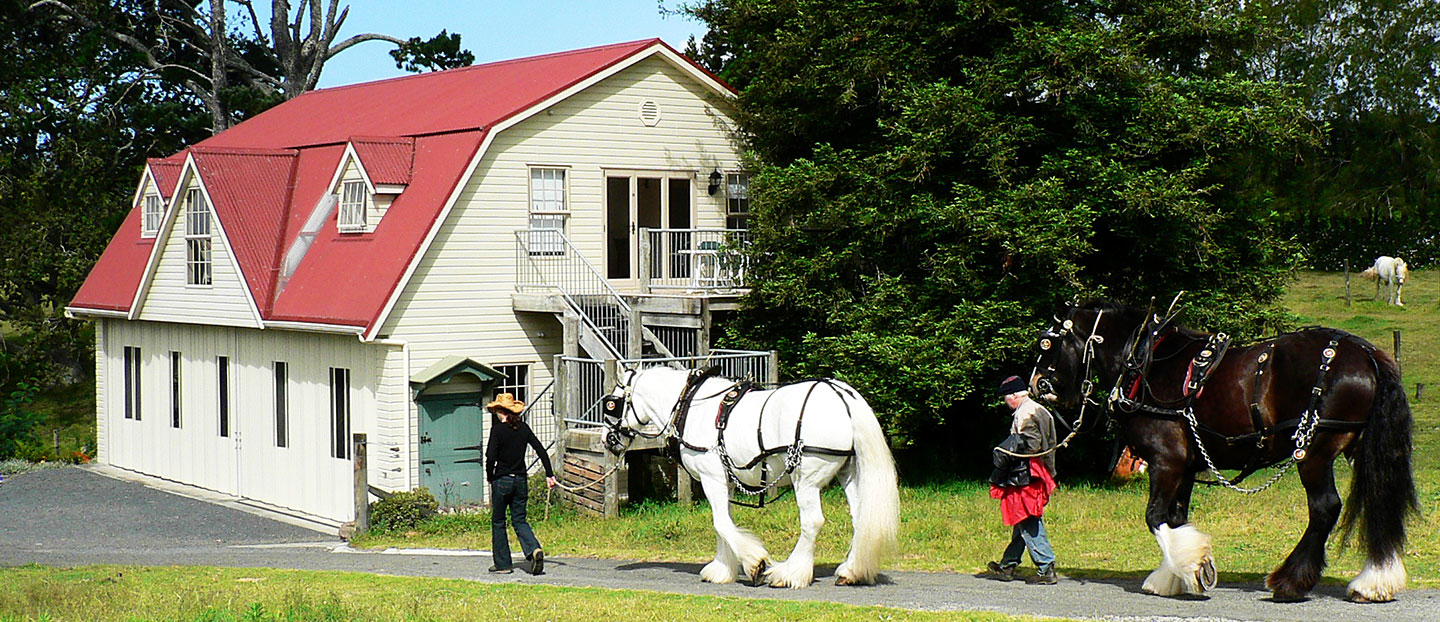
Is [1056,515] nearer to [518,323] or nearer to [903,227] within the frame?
[903,227]


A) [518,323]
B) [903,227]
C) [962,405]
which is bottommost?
[962,405]

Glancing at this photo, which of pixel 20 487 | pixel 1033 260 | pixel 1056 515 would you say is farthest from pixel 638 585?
pixel 20 487

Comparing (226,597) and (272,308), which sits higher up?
(272,308)

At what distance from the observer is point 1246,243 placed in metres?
22.7

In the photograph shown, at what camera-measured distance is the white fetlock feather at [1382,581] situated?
35.4 ft

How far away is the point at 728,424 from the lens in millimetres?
13430

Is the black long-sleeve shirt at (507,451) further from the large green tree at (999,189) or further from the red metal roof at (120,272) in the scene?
the red metal roof at (120,272)

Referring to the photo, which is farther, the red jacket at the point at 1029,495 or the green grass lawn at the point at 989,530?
the green grass lawn at the point at 989,530

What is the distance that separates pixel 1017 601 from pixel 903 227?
11.7 m

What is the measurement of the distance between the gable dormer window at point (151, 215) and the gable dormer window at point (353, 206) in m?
5.84

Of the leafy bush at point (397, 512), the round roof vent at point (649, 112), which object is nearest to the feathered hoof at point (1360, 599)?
the leafy bush at point (397, 512)

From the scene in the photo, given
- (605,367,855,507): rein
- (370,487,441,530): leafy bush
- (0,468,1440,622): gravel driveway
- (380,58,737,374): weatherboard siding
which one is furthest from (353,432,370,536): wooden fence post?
(605,367,855,507): rein

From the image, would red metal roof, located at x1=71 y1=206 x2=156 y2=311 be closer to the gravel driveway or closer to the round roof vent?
the gravel driveway

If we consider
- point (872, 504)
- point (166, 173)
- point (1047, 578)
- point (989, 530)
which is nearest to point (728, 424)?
point (872, 504)
